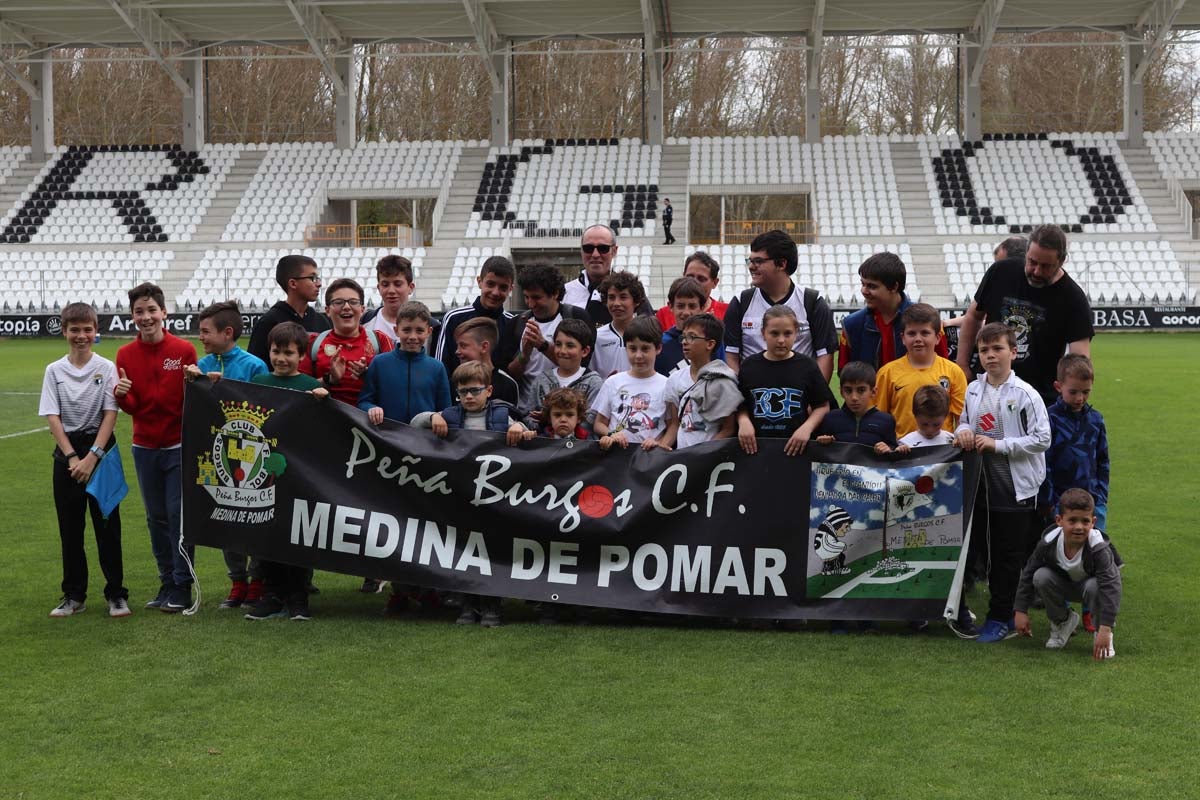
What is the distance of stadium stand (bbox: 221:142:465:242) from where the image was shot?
38125 millimetres

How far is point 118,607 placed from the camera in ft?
23.1

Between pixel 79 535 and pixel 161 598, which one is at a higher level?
pixel 79 535

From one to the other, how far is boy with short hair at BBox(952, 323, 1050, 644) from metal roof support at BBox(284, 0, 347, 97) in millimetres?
31458

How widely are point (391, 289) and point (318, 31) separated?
31.8 meters

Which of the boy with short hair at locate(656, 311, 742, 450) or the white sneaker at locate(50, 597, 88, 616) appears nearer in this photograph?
the boy with short hair at locate(656, 311, 742, 450)

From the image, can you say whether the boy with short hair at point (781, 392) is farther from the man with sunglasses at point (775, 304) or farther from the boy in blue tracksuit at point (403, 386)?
the boy in blue tracksuit at point (403, 386)

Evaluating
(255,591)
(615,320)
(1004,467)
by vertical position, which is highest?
(615,320)

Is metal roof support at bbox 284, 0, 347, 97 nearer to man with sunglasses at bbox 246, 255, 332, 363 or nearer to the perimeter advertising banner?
man with sunglasses at bbox 246, 255, 332, 363

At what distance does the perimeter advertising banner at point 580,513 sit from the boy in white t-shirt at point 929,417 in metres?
0.09

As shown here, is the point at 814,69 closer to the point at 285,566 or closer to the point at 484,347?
the point at 484,347

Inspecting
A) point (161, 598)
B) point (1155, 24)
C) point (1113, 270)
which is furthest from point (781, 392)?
point (1155, 24)

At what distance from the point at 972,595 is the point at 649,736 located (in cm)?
322

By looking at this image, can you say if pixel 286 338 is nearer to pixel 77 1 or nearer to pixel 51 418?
pixel 51 418

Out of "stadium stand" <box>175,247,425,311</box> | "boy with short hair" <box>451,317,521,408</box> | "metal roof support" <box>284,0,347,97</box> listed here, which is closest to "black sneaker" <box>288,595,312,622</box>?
"boy with short hair" <box>451,317,521,408</box>
